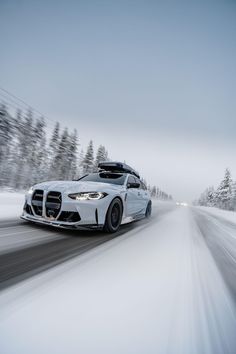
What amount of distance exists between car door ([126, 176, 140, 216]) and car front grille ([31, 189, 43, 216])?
2.07m

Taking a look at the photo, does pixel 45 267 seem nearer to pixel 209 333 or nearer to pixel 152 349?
pixel 152 349

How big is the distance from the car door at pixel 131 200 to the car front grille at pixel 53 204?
189 centimetres

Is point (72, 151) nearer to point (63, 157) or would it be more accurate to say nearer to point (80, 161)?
point (63, 157)

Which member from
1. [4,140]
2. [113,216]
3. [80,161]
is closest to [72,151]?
[80,161]

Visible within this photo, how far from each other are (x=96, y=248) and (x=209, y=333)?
193 centimetres

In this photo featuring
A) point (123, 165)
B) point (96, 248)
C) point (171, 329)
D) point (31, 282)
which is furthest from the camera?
point (123, 165)

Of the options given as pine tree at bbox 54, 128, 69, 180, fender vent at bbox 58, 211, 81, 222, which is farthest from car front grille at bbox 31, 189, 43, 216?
pine tree at bbox 54, 128, 69, 180

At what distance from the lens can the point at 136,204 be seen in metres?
5.66

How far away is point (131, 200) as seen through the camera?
5180mm

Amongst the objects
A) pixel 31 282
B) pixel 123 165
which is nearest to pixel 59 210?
pixel 31 282

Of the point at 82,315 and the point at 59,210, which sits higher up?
the point at 59,210

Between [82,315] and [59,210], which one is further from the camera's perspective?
[59,210]

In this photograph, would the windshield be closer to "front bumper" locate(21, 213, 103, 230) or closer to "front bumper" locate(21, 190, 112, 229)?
"front bumper" locate(21, 190, 112, 229)

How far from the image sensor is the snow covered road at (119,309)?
1.10 meters
